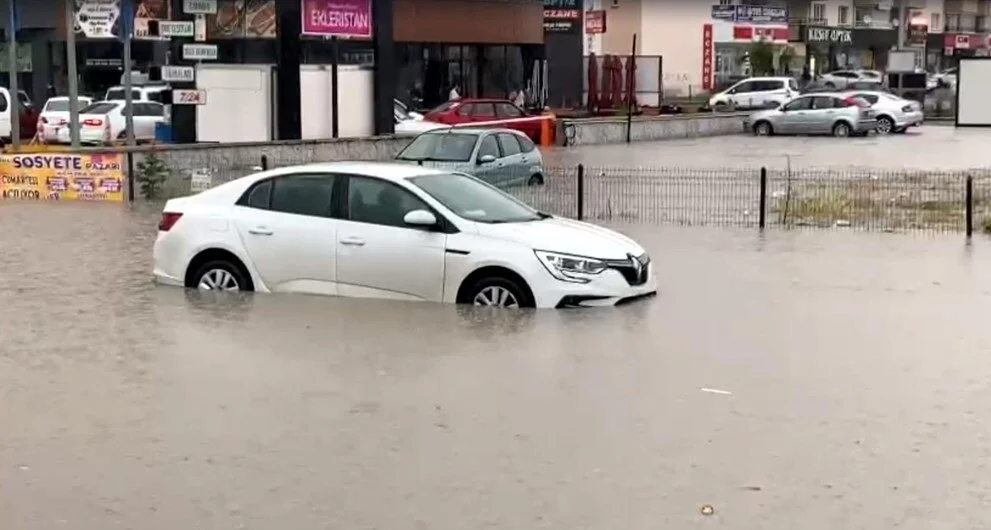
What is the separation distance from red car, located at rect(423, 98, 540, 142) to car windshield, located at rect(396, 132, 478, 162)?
49.8 feet

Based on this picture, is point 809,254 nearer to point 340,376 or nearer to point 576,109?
point 340,376

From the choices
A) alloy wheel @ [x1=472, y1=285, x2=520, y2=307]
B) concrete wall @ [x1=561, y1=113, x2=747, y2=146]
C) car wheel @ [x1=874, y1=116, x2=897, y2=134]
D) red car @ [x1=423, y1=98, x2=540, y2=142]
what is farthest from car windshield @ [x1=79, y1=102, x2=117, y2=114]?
alloy wheel @ [x1=472, y1=285, x2=520, y2=307]

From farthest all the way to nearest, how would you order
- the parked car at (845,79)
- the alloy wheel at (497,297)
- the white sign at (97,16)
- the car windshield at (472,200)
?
the parked car at (845,79)
the white sign at (97,16)
the car windshield at (472,200)
the alloy wheel at (497,297)

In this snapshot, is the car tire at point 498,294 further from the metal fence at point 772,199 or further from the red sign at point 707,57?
the red sign at point 707,57

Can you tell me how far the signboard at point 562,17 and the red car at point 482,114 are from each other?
19.4 metres

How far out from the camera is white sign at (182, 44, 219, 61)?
33.0 meters

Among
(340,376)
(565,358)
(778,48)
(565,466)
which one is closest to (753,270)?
(565,358)

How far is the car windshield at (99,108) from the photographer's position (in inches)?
1501

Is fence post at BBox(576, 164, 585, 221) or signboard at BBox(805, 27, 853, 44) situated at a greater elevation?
signboard at BBox(805, 27, 853, 44)

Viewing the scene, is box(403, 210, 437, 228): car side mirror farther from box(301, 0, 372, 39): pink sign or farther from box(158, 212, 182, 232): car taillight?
box(301, 0, 372, 39): pink sign

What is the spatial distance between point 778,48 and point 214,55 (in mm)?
48127

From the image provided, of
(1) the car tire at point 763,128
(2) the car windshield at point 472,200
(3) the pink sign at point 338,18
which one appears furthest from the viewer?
(1) the car tire at point 763,128

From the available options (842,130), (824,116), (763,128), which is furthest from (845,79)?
(824,116)

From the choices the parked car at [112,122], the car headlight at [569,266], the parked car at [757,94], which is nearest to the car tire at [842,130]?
the parked car at [757,94]
